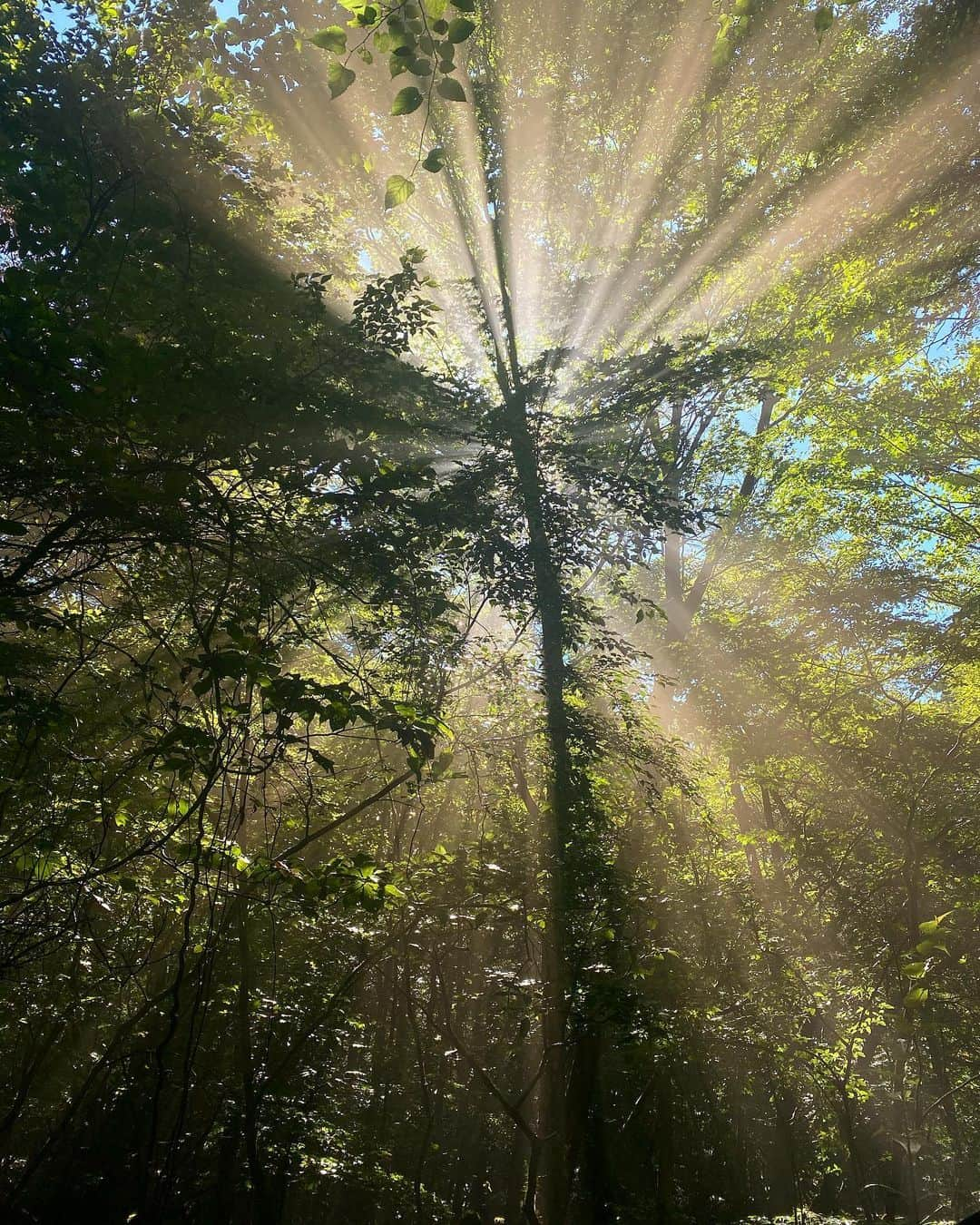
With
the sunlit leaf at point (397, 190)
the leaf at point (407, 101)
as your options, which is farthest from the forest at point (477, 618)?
the sunlit leaf at point (397, 190)

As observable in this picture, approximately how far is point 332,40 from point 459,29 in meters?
0.33

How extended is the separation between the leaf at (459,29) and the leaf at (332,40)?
280mm

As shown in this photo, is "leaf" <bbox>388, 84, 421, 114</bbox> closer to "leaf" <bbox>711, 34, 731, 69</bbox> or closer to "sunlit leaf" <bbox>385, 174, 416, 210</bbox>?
"sunlit leaf" <bbox>385, 174, 416, 210</bbox>

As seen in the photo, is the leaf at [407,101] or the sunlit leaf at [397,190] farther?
the sunlit leaf at [397,190]

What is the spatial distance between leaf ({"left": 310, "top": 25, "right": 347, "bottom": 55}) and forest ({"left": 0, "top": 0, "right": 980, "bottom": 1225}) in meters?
0.09

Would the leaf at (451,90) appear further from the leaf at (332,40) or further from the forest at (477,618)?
the leaf at (332,40)

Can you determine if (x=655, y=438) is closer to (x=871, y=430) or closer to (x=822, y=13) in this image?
(x=871, y=430)

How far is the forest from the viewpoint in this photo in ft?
9.82

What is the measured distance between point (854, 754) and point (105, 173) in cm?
1046

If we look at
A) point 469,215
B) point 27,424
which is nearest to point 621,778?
point 27,424

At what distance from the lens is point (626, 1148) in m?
7.59

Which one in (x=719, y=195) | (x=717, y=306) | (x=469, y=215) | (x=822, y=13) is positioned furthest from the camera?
(x=717, y=306)

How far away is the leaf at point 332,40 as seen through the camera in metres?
1.72

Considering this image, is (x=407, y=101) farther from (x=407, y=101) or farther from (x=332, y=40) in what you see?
(x=332, y=40)
